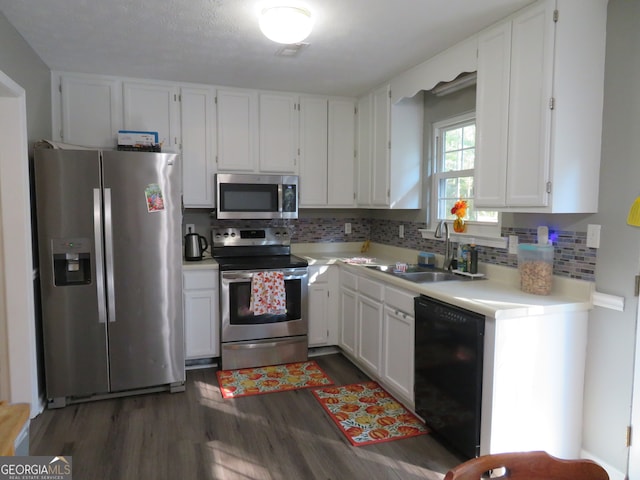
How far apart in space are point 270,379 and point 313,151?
79.4 inches

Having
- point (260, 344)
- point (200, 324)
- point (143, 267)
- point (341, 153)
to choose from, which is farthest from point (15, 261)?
point (341, 153)

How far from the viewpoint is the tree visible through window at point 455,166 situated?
10.3 ft

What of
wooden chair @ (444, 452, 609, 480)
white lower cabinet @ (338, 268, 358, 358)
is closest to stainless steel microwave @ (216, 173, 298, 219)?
white lower cabinet @ (338, 268, 358, 358)

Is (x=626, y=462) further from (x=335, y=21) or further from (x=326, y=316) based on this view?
(x=335, y=21)

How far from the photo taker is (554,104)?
6.77 ft

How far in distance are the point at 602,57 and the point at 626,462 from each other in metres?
1.92

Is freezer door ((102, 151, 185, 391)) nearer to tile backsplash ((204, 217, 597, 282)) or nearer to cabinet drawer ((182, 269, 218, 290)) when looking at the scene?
cabinet drawer ((182, 269, 218, 290))

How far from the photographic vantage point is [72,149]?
2.80 metres

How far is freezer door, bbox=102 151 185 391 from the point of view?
286 cm

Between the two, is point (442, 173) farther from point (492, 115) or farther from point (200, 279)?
point (200, 279)

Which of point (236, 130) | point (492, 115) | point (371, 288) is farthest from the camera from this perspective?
point (236, 130)

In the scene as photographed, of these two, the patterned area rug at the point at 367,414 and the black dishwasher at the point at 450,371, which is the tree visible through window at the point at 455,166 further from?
the patterned area rug at the point at 367,414

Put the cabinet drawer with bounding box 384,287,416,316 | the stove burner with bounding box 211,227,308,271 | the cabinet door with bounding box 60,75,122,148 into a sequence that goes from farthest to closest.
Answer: the stove burner with bounding box 211,227,308,271 < the cabinet door with bounding box 60,75,122,148 < the cabinet drawer with bounding box 384,287,416,316

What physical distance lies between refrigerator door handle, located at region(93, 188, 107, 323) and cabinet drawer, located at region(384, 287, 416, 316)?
1869 millimetres
